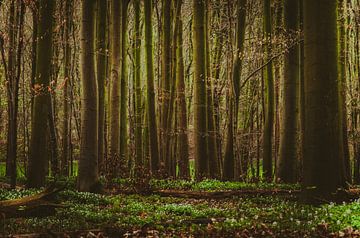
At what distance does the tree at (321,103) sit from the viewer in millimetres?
9469

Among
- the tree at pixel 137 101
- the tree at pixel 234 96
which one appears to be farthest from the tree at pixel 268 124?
the tree at pixel 137 101

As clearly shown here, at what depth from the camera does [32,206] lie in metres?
8.15

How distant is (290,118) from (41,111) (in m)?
9.22

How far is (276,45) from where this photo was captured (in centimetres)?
1827

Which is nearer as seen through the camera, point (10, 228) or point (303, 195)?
point (10, 228)

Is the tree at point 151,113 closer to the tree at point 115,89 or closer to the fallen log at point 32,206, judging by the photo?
the tree at point 115,89

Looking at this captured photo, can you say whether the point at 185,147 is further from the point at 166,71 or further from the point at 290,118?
the point at 290,118

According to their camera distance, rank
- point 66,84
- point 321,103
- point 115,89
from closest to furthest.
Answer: point 321,103 → point 115,89 → point 66,84

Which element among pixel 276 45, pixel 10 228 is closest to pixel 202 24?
pixel 276 45

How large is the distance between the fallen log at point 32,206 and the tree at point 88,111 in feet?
13.7

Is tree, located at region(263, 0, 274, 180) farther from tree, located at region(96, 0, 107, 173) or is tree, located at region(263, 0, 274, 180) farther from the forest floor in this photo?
tree, located at region(96, 0, 107, 173)

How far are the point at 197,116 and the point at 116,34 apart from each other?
5076 mm

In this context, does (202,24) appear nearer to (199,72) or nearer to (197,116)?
(199,72)

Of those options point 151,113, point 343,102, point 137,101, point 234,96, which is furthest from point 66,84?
point 343,102
